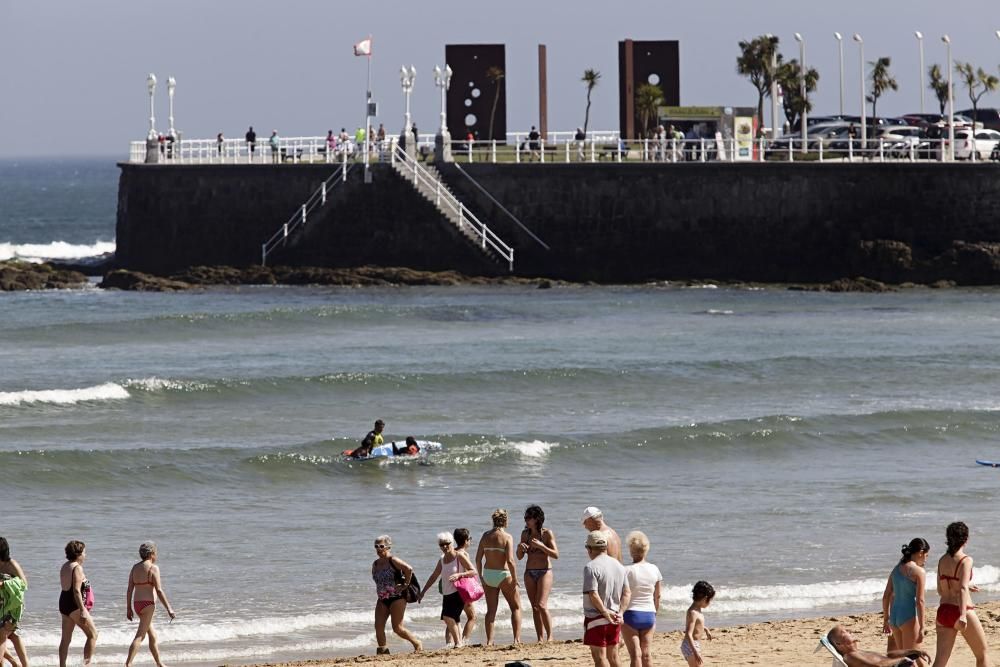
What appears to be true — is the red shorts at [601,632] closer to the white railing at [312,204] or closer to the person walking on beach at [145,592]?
the person walking on beach at [145,592]

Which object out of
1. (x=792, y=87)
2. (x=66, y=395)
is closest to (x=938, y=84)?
(x=792, y=87)

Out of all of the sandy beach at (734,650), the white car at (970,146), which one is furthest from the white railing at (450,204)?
the sandy beach at (734,650)

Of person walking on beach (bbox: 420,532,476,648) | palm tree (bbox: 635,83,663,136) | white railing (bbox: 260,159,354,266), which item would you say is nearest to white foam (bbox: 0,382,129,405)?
white railing (bbox: 260,159,354,266)

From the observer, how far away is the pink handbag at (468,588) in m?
13.1

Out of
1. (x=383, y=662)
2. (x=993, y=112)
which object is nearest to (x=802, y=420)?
(x=383, y=662)

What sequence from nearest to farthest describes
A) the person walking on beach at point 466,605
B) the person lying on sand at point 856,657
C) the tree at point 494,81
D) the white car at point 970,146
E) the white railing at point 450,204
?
1. the person lying on sand at point 856,657
2. the person walking on beach at point 466,605
3. the white car at point 970,146
4. the white railing at point 450,204
5. the tree at point 494,81

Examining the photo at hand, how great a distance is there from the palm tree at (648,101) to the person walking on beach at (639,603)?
35.4 meters

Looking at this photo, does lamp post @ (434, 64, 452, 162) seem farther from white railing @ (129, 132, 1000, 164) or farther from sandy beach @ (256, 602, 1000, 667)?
sandy beach @ (256, 602, 1000, 667)

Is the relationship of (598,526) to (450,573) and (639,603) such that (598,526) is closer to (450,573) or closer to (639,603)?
(639,603)

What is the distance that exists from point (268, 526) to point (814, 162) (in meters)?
23.7

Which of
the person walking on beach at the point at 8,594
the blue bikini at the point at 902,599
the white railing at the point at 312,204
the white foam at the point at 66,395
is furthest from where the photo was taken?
the white railing at the point at 312,204

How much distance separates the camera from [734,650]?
517 inches

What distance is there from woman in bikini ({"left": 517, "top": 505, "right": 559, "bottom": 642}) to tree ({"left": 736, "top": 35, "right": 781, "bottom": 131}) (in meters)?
36.2

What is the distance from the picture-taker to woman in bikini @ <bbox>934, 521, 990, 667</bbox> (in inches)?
444
